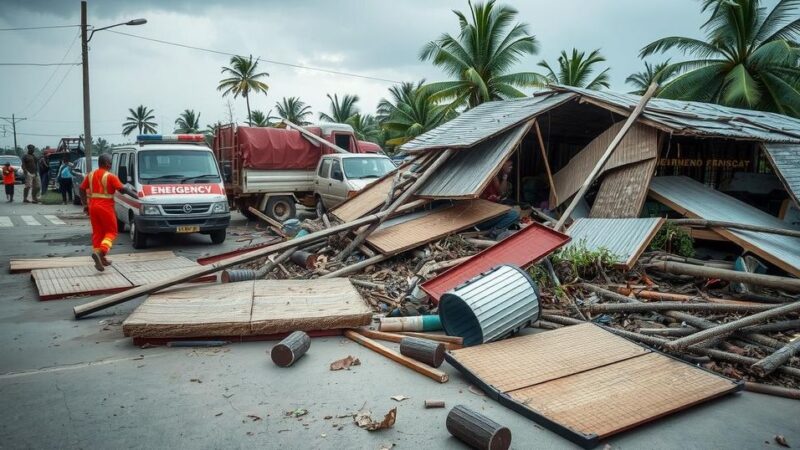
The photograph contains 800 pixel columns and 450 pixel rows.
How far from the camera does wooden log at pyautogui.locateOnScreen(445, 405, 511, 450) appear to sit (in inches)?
125

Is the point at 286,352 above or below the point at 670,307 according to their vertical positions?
below

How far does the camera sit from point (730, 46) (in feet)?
63.2

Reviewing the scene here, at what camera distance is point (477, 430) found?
3.26m

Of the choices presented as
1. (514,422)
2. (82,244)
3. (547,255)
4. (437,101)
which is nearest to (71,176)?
(82,244)

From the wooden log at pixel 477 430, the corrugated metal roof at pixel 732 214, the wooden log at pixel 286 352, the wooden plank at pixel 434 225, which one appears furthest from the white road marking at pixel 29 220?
the corrugated metal roof at pixel 732 214

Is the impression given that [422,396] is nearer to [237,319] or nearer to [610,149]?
[237,319]

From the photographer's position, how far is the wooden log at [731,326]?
468 centimetres

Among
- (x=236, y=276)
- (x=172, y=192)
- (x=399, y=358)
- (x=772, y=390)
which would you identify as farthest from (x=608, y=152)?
(x=172, y=192)

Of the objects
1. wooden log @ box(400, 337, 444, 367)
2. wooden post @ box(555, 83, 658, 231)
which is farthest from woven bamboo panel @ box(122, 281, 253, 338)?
wooden post @ box(555, 83, 658, 231)

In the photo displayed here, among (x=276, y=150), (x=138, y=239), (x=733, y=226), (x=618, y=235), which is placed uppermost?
(x=276, y=150)

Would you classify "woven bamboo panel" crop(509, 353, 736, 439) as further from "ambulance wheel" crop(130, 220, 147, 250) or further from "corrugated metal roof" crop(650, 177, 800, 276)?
"ambulance wheel" crop(130, 220, 147, 250)

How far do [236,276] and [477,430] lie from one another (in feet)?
16.9

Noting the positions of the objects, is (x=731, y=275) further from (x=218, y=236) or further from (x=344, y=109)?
(x=344, y=109)

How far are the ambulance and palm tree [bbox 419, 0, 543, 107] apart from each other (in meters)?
13.6
